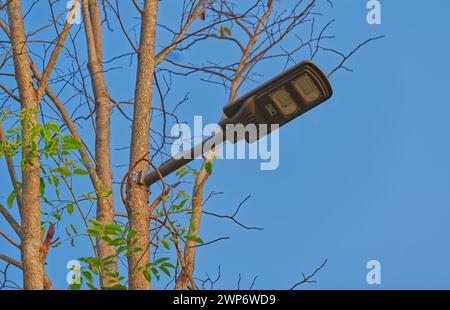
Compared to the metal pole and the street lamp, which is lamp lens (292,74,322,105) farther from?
the metal pole

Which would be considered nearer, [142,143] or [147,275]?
[147,275]

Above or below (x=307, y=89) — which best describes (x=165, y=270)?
below

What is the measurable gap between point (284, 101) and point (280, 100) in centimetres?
2

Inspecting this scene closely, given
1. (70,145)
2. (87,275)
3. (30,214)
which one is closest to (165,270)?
(87,275)

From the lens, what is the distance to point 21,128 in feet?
11.8

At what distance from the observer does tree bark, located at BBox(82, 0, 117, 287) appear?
418 centimetres

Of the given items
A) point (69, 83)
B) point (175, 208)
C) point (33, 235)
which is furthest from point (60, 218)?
point (69, 83)

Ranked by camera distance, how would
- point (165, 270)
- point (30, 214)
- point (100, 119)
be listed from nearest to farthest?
point (165, 270), point (30, 214), point (100, 119)

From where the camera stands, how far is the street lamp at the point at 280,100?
10.4 feet

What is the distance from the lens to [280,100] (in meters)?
3.21

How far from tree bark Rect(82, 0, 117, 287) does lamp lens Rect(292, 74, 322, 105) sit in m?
1.42

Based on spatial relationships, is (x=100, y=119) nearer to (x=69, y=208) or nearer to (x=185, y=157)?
(x=69, y=208)

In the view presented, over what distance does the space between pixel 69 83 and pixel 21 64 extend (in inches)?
34.7
